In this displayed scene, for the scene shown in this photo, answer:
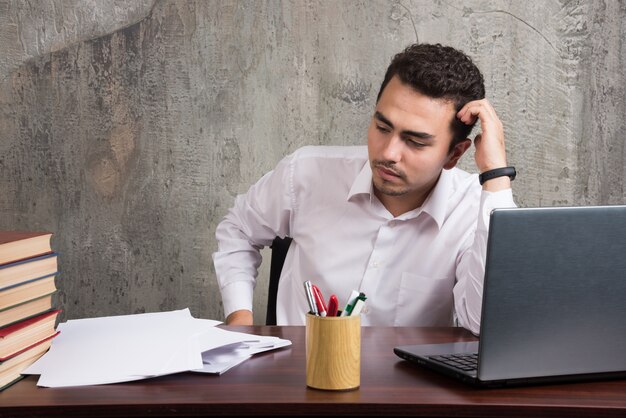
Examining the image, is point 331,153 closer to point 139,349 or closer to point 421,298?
point 421,298

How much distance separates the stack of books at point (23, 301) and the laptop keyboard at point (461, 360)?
663 millimetres

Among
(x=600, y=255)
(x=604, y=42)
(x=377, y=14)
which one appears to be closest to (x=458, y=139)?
(x=600, y=255)

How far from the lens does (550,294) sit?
1119 mm

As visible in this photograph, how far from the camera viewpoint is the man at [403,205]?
186cm

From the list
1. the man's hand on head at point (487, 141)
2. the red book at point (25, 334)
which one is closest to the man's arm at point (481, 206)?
the man's hand on head at point (487, 141)

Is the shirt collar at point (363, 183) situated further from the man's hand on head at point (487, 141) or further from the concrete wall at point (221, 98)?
the concrete wall at point (221, 98)

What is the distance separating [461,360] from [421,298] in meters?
0.68

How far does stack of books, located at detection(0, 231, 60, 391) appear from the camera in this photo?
116cm

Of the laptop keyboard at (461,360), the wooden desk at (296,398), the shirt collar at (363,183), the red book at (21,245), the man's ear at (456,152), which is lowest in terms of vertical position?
the wooden desk at (296,398)

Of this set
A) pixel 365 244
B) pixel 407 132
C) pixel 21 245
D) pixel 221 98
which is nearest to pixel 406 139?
pixel 407 132

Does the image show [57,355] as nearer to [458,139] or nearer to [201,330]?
[201,330]

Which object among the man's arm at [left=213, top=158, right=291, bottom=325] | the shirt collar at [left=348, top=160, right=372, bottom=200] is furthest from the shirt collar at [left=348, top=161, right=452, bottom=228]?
the man's arm at [left=213, top=158, right=291, bottom=325]

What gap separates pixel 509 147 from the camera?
290 cm

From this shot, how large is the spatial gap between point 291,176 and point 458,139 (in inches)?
19.0
